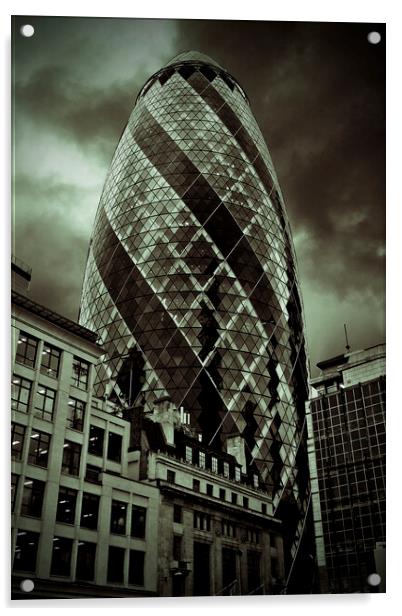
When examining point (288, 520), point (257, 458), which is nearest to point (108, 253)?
point (257, 458)

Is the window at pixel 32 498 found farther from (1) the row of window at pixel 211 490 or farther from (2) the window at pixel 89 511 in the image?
(1) the row of window at pixel 211 490

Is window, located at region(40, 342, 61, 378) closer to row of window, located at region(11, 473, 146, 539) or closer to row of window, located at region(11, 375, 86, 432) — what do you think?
row of window, located at region(11, 375, 86, 432)

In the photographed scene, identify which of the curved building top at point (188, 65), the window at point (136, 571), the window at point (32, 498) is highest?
the curved building top at point (188, 65)

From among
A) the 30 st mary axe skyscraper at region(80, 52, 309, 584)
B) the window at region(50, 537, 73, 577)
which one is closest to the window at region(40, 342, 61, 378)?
the window at region(50, 537, 73, 577)

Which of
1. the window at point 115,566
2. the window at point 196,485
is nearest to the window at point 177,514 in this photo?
the window at point 196,485

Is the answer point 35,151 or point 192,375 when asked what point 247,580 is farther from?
point 192,375

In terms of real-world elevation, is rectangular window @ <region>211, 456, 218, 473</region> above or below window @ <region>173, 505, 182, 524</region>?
above

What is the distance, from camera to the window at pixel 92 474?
10669mm

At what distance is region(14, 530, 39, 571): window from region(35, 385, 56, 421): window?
2.01 m

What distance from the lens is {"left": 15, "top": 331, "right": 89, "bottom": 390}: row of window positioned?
1035cm

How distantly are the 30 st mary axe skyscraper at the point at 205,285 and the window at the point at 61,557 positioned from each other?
30.3 feet

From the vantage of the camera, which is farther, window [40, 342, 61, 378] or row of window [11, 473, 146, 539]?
window [40, 342, 61, 378]

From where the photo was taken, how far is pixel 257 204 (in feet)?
84.1

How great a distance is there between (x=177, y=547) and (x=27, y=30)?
7.62 m
